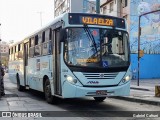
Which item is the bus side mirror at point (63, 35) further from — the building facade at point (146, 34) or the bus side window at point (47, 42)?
the building facade at point (146, 34)

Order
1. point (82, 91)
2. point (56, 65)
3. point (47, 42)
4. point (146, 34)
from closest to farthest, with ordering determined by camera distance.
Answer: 1. point (82, 91)
2. point (56, 65)
3. point (47, 42)
4. point (146, 34)

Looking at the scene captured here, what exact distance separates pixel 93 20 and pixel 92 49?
1.12 meters

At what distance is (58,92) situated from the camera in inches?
502

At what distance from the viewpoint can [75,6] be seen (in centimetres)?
7625

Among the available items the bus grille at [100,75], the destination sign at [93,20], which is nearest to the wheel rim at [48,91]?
the bus grille at [100,75]

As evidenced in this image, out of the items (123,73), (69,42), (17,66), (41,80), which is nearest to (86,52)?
(69,42)

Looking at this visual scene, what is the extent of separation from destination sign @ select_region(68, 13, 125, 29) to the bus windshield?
248 millimetres

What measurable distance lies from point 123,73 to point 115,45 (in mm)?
1022

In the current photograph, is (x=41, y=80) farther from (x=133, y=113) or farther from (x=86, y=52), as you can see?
(x=133, y=113)

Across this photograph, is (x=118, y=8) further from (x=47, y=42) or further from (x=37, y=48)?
(x=47, y=42)

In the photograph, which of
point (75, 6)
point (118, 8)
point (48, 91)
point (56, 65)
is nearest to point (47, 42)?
point (56, 65)

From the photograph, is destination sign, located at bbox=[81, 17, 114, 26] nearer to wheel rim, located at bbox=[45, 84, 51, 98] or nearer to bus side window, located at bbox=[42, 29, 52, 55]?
bus side window, located at bbox=[42, 29, 52, 55]

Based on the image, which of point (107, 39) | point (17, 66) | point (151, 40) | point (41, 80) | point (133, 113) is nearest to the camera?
point (133, 113)

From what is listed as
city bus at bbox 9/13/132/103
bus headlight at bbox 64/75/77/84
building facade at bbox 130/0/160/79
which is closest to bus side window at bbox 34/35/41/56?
city bus at bbox 9/13/132/103
